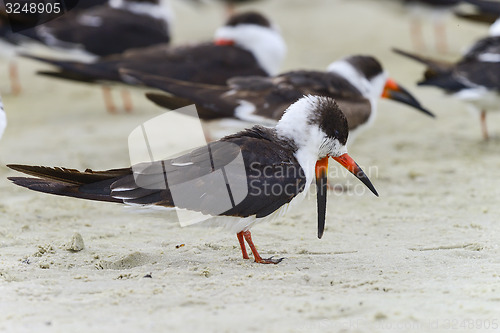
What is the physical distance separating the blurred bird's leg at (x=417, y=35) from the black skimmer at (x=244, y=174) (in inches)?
291

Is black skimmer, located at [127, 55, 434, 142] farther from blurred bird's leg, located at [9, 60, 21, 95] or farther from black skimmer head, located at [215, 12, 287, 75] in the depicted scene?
blurred bird's leg, located at [9, 60, 21, 95]

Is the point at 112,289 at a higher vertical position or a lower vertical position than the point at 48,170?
lower

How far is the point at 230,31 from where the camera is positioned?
800 cm

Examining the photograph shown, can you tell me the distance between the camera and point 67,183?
380 centimetres

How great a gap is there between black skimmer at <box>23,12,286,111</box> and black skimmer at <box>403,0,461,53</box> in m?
3.92

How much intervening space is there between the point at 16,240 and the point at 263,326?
80.9 inches

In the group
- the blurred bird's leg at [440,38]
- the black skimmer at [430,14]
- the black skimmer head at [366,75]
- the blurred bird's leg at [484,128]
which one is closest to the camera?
the black skimmer head at [366,75]

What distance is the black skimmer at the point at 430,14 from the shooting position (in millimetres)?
11047

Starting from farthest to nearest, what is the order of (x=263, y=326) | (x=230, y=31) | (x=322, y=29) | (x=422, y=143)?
(x=322, y=29)
(x=230, y=31)
(x=422, y=143)
(x=263, y=326)

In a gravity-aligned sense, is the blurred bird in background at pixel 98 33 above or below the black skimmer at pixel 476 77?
below

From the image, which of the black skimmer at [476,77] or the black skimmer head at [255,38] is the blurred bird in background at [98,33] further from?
the black skimmer at [476,77]

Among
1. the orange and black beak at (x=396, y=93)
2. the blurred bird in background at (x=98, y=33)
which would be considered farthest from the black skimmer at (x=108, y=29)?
the orange and black beak at (x=396, y=93)

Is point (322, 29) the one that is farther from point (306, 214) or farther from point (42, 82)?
point (306, 214)

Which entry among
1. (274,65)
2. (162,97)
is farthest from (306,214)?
(274,65)
